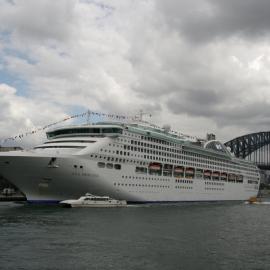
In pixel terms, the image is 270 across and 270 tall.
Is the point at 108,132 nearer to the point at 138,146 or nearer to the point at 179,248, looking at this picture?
the point at 138,146

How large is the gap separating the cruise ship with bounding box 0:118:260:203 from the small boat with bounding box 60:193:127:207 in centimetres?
186

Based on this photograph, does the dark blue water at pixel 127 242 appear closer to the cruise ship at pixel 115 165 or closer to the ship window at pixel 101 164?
the cruise ship at pixel 115 165

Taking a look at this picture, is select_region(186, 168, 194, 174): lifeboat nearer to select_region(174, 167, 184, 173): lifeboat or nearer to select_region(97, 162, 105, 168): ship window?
select_region(174, 167, 184, 173): lifeboat

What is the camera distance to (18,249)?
32.1m

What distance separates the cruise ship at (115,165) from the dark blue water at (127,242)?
31.6 feet

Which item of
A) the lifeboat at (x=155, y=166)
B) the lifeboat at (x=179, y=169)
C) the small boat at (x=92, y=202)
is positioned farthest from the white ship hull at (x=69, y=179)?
the lifeboat at (x=179, y=169)

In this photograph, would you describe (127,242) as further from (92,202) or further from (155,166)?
(155,166)

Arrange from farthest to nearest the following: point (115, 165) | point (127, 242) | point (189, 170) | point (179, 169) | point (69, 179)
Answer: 1. point (189, 170)
2. point (179, 169)
3. point (115, 165)
4. point (69, 179)
5. point (127, 242)

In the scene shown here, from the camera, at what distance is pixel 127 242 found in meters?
36.0

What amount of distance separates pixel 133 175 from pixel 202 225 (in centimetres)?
2465

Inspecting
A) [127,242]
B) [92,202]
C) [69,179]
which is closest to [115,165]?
[92,202]

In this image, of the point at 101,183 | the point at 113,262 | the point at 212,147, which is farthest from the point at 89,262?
the point at 212,147

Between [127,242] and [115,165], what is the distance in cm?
3367

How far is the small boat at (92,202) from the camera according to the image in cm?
6284
